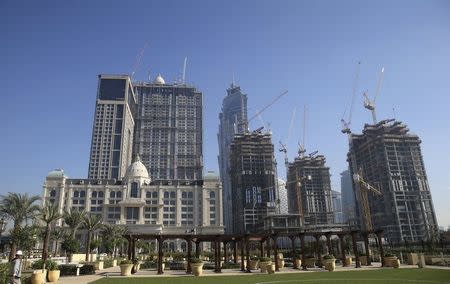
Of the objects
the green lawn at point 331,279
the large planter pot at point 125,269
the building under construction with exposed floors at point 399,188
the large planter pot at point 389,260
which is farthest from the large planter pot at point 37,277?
the building under construction with exposed floors at point 399,188

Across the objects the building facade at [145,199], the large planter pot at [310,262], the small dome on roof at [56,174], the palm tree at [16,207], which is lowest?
the large planter pot at [310,262]

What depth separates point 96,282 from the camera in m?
29.4

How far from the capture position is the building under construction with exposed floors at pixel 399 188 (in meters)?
180

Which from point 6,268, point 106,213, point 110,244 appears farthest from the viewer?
point 106,213

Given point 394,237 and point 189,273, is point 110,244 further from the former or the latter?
point 394,237

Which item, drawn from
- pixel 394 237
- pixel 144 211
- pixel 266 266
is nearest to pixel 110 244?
pixel 266 266

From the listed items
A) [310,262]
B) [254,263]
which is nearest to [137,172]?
[254,263]

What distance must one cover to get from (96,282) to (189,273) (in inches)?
492

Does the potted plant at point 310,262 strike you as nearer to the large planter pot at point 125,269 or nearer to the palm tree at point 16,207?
the large planter pot at point 125,269

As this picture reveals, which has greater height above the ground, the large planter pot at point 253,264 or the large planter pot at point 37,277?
the large planter pot at point 37,277

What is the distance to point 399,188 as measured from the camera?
187 metres

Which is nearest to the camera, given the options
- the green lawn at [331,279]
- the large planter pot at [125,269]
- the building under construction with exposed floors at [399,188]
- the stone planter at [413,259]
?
the green lawn at [331,279]

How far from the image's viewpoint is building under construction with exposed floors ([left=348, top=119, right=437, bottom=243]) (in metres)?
180

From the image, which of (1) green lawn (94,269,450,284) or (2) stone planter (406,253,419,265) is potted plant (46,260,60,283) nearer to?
(1) green lawn (94,269,450,284)
